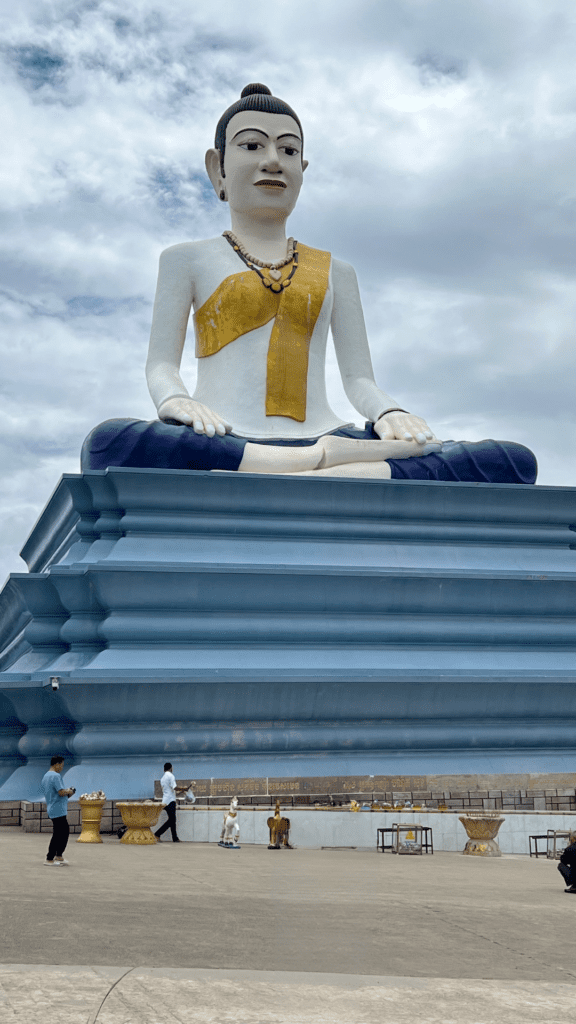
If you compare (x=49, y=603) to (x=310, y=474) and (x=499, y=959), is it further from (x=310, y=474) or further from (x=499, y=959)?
(x=499, y=959)

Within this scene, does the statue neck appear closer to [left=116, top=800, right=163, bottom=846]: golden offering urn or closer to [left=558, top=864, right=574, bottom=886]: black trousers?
[left=116, top=800, right=163, bottom=846]: golden offering urn

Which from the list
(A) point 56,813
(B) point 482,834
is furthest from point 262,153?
(A) point 56,813


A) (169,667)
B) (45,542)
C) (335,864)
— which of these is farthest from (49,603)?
(335,864)

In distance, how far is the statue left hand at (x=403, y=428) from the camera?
1423 cm

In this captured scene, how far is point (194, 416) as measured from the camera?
44.6ft

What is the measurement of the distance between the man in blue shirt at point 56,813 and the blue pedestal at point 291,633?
3.42 m

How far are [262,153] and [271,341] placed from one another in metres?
2.75

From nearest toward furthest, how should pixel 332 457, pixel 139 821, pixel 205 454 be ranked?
1. pixel 139 821
2. pixel 205 454
3. pixel 332 457

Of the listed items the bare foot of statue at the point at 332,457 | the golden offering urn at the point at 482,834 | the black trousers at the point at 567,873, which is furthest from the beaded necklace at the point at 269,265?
the black trousers at the point at 567,873

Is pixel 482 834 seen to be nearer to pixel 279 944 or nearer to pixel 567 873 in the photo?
pixel 567 873

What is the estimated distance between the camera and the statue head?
15.1 meters

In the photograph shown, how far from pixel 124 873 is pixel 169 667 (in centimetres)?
545

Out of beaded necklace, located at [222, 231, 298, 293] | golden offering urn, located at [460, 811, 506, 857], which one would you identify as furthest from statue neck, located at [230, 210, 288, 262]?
golden offering urn, located at [460, 811, 506, 857]

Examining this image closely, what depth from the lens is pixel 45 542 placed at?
16125 millimetres
